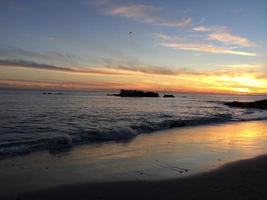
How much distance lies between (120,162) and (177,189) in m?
3.30

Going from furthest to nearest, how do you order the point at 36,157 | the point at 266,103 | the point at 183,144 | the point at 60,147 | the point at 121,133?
1. the point at 266,103
2. the point at 121,133
3. the point at 183,144
4. the point at 60,147
5. the point at 36,157

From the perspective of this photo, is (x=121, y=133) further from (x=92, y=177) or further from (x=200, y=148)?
(x=92, y=177)

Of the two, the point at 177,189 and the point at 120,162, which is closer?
the point at 177,189

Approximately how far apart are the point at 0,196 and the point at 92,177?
8.18ft

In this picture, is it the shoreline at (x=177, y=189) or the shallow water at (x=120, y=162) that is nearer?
the shoreline at (x=177, y=189)

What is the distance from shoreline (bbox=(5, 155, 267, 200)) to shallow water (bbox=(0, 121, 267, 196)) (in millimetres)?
467

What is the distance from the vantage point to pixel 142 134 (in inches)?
748

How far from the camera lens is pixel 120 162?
35.8ft

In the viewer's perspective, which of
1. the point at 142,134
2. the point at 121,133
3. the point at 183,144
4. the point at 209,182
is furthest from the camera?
the point at 142,134

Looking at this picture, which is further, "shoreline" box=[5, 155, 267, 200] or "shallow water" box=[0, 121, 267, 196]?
"shallow water" box=[0, 121, 267, 196]

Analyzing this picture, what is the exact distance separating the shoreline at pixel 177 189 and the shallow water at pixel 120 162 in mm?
467

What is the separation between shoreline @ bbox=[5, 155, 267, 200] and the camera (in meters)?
7.41

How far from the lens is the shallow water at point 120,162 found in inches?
346

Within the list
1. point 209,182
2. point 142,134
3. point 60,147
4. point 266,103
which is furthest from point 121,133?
point 266,103
